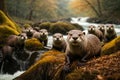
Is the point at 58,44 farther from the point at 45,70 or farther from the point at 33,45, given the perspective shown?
the point at 45,70

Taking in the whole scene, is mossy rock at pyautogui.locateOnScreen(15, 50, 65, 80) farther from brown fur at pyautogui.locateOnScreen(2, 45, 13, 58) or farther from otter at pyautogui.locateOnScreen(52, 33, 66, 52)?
brown fur at pyautogui.locateOnScreen(2, 45, 13, 58)

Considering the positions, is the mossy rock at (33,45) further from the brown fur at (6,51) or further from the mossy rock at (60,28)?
the mossy rock at (60,28)

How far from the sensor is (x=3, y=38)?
606 inches

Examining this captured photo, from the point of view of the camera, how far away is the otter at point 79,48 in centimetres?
553

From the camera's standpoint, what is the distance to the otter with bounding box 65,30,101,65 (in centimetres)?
553

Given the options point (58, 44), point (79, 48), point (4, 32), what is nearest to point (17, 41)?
point (4, 32)

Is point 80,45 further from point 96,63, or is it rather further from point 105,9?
point 105,9

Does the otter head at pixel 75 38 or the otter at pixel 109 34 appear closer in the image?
the otter head at pixel 75 38

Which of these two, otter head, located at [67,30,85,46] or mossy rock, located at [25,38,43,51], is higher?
otter head, located at [67,30,85,46]

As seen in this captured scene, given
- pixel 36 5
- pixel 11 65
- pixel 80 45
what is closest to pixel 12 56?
pixel 11 65

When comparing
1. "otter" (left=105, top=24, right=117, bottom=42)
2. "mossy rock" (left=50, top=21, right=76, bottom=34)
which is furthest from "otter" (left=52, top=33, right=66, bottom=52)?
"mossy rock" (left=50, top=21, right=76, bottom=34)

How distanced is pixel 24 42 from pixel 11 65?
199cm

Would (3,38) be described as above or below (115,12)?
above

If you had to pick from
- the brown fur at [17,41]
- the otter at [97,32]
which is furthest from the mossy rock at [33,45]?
the otter at [97,32]
